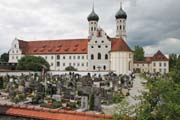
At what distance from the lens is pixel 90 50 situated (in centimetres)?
6638

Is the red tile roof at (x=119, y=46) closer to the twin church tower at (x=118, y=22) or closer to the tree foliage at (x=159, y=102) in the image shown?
the twin church tower at (x=118, y=22)

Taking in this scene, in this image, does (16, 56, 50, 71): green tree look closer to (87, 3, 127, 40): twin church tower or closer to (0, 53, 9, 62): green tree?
(87, 3, 127, 40): twin church tower

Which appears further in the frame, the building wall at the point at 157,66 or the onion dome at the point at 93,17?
the building wall at the point at 157,66

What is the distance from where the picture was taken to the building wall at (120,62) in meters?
61.1

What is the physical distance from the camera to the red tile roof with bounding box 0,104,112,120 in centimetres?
765

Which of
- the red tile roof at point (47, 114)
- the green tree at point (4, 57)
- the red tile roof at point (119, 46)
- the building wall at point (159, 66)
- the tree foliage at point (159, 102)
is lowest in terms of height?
the red tile roof at point (47, 114)

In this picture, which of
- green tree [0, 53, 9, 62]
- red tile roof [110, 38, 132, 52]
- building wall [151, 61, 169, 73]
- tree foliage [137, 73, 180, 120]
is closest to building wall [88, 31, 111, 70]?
red tile roof [110, 38, 132, 52]

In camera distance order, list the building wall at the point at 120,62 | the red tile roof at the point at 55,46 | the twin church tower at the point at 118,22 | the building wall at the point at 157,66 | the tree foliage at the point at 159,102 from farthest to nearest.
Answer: the building wall at the point at 157,66
the twin church tower at the point at 118,22
the red tile roof at the point at 55,46
the building wall at the point at 120,62
the tree foliage at the point at 159,102

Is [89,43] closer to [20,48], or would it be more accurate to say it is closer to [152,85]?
[20,48]

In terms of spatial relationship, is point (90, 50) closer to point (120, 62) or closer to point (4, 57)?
point (120, 62)

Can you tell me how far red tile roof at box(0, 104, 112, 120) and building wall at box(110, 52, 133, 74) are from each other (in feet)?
174

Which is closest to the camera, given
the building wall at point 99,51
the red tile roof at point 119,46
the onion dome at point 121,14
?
the red tile roof at point 119,46

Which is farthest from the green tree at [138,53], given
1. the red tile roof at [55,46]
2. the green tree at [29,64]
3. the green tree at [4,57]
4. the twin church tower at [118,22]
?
the green tree at [29,64]

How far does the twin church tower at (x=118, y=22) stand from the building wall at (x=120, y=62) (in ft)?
40.0
